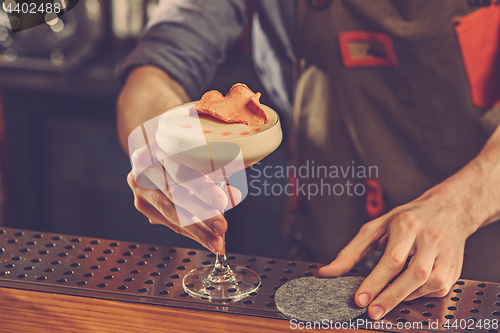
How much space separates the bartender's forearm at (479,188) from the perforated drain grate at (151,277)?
0.69 ft

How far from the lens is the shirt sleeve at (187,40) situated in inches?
58.9

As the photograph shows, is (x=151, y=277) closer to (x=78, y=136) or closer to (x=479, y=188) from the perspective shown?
(x=479, y=188)

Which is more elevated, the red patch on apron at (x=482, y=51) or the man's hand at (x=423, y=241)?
the red patch on apron at (x=482, y=51)

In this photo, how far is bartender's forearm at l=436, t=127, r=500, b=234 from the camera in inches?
44.9

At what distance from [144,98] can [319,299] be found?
2.53 ft

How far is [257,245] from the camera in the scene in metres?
2.98

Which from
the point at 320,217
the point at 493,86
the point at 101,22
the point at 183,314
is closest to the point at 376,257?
the point at 320,217

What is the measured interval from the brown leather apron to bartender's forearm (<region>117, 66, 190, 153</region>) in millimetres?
460

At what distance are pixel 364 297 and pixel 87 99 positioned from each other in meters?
2.46

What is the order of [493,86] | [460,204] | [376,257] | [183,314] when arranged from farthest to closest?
[376,257], [493,86], [460,204], [183,314]

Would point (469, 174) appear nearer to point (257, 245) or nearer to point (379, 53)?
point (379, 53)

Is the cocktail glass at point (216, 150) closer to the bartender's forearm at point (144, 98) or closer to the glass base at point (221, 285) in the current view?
the glass base at point (221, 285)

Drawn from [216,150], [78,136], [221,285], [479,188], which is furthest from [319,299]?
[78,136]

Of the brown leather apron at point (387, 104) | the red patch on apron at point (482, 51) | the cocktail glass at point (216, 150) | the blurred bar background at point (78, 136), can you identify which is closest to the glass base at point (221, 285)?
the cocktail glass at point (216, 150)
